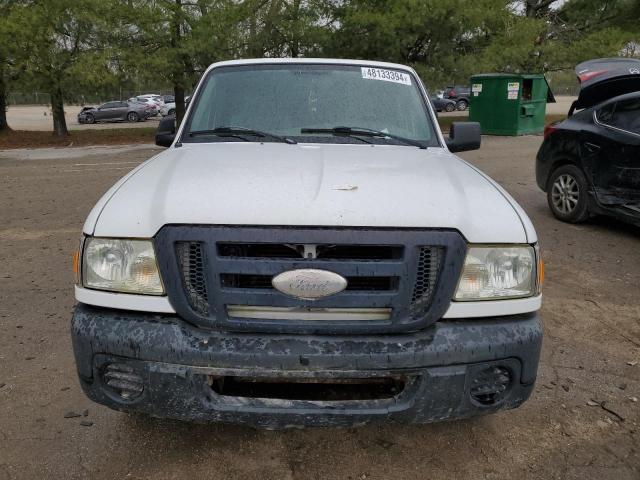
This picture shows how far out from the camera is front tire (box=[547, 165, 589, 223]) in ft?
21.3

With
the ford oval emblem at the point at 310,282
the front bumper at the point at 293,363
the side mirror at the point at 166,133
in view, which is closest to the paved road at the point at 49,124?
the side mirror at the point at 166,133

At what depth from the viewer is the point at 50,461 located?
2539 millimetres

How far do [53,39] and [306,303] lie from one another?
63.5ft

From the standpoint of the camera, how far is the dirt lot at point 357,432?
2.50 metres

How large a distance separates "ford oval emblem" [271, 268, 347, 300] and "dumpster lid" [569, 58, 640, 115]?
18.2 feet

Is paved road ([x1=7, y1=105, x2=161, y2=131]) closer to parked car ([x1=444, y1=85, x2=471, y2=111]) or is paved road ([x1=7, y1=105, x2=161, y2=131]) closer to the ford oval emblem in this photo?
parked car ([x1=444, y1=85, x2=471, y2=111])

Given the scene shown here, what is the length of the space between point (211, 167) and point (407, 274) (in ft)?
3.66

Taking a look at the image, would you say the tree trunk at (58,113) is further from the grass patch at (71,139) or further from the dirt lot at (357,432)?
the dirt lot at (357,432)

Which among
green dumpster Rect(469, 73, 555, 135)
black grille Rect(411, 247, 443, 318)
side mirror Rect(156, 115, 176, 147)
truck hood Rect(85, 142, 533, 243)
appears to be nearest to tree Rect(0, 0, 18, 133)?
green dumpster Rect(469, 73, 555, 135)

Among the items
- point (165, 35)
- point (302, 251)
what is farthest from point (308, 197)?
point (165, 35)

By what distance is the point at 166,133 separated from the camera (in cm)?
408


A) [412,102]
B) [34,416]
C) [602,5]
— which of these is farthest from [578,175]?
[602,5]

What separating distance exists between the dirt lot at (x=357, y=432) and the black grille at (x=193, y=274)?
2.81ft

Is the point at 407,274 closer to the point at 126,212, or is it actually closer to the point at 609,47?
the point at 126,212
